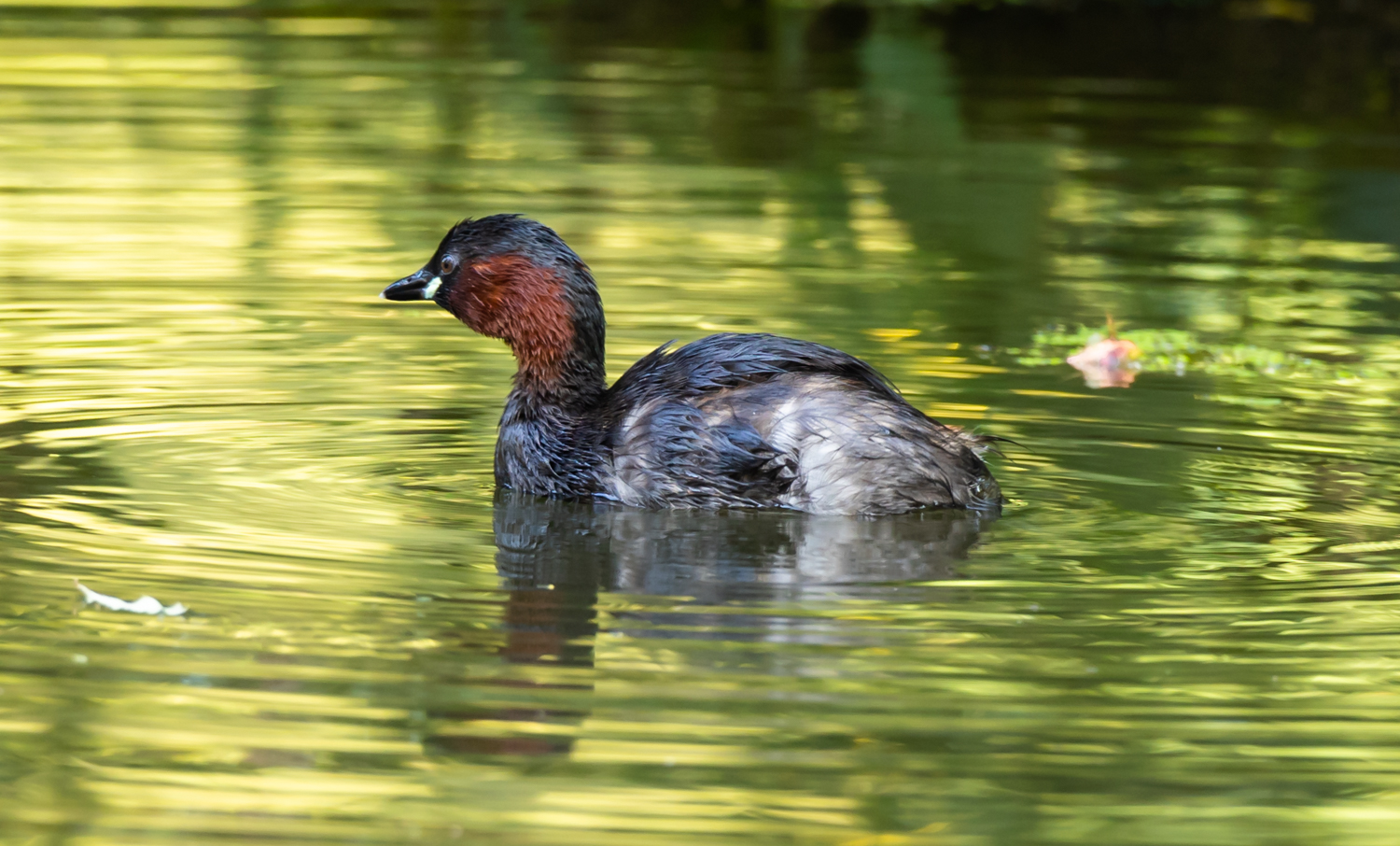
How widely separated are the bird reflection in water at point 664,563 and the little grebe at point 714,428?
0.09m

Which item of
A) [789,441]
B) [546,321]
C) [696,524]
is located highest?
[546,321]

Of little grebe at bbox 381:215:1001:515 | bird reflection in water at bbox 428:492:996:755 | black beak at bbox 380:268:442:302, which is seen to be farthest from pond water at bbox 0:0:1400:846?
black beak at bbox 380:268:442:302

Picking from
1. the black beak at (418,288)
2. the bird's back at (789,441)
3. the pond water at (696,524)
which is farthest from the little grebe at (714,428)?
the black beak at (418,288)

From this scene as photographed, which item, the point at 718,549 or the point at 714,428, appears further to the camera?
the point at 714,428

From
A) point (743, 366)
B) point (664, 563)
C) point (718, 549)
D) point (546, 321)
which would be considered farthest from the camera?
point (546, 321)

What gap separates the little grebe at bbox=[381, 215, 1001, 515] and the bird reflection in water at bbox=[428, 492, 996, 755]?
9 cm

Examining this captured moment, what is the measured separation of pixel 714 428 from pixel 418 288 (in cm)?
158

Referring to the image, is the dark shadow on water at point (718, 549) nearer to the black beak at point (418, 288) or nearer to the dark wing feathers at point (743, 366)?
the dark wing feathers at point (743, 366)

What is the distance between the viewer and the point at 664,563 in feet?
22.0

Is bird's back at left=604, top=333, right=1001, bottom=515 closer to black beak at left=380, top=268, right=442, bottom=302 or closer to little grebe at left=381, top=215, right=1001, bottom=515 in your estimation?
little grebe at left=381, top=215, right=1001, bottom=515

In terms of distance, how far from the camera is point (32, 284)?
11.8 meters

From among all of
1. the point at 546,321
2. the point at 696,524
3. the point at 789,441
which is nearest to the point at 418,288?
the point at 546,321

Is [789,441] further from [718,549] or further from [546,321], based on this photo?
[546,321]

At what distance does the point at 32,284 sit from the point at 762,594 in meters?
6.87
